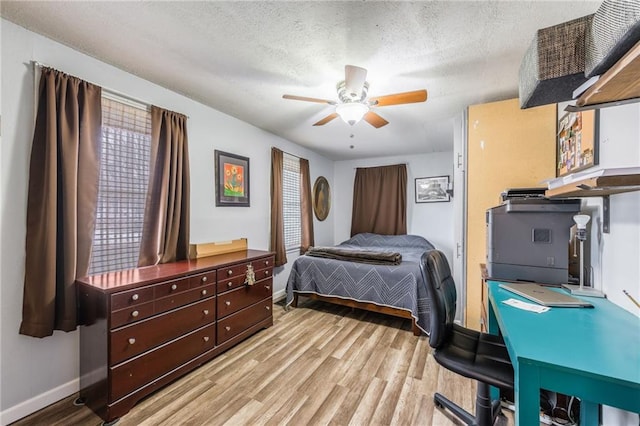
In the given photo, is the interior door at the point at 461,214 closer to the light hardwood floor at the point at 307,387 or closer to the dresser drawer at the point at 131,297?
the light hardwood floor at the point at 307,387

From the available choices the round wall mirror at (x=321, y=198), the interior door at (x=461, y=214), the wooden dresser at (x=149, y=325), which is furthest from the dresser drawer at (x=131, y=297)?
the round wall mirror at (x=321, y=198)

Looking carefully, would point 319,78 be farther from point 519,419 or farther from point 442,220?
point 442,220

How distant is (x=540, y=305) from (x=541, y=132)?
177cm

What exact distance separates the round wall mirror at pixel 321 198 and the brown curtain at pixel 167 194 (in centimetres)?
278

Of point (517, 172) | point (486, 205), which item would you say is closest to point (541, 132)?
point (517, 172)

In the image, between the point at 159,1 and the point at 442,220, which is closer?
the point at 159,1

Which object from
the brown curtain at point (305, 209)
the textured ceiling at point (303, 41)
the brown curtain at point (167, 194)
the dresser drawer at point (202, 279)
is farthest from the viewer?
the brown curtain at point (305, 209)

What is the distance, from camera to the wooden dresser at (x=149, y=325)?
1.62 metres

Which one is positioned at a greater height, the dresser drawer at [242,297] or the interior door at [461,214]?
the interior door at [461,214]

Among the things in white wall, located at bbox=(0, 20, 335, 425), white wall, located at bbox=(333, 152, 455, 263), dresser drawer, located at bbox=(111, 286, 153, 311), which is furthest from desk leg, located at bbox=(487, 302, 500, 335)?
white wall, located at bbox=(333, 152, 455, 263)

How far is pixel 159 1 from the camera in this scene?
142cm

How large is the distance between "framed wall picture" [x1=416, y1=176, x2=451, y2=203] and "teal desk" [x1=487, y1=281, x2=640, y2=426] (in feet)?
12.7

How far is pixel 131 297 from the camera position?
1.69 meters

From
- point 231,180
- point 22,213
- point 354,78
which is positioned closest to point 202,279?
point 22,213
